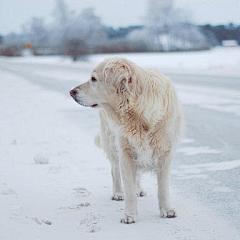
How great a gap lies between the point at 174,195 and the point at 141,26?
76670 millimetres

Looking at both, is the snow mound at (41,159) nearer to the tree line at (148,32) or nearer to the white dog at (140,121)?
the white dog at (140,121)

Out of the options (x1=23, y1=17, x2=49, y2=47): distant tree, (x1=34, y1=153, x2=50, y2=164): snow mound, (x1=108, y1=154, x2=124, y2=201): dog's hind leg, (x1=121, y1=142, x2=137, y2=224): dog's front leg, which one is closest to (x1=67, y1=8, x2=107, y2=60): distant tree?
(x1=23, y1=17, x2=49, y2=47): distant tree

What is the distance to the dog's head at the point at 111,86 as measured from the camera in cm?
401

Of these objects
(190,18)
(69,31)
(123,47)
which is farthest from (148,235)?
(190,18)

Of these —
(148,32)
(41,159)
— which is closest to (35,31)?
(148,32)

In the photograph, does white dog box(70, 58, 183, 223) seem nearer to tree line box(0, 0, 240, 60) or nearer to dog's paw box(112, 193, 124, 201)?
dog's paw box(112, 193, 124, 201)

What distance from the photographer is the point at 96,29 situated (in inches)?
2820

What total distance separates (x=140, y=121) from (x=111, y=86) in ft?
1.43

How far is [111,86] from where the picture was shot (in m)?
4.11

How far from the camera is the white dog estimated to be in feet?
12.9

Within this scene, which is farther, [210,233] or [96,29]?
[96,29]

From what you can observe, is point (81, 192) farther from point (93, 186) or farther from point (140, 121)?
point (140, 121)

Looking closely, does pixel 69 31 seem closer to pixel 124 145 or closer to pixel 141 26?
pixel 141 26

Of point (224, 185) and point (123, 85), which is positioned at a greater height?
point (123, 85)
